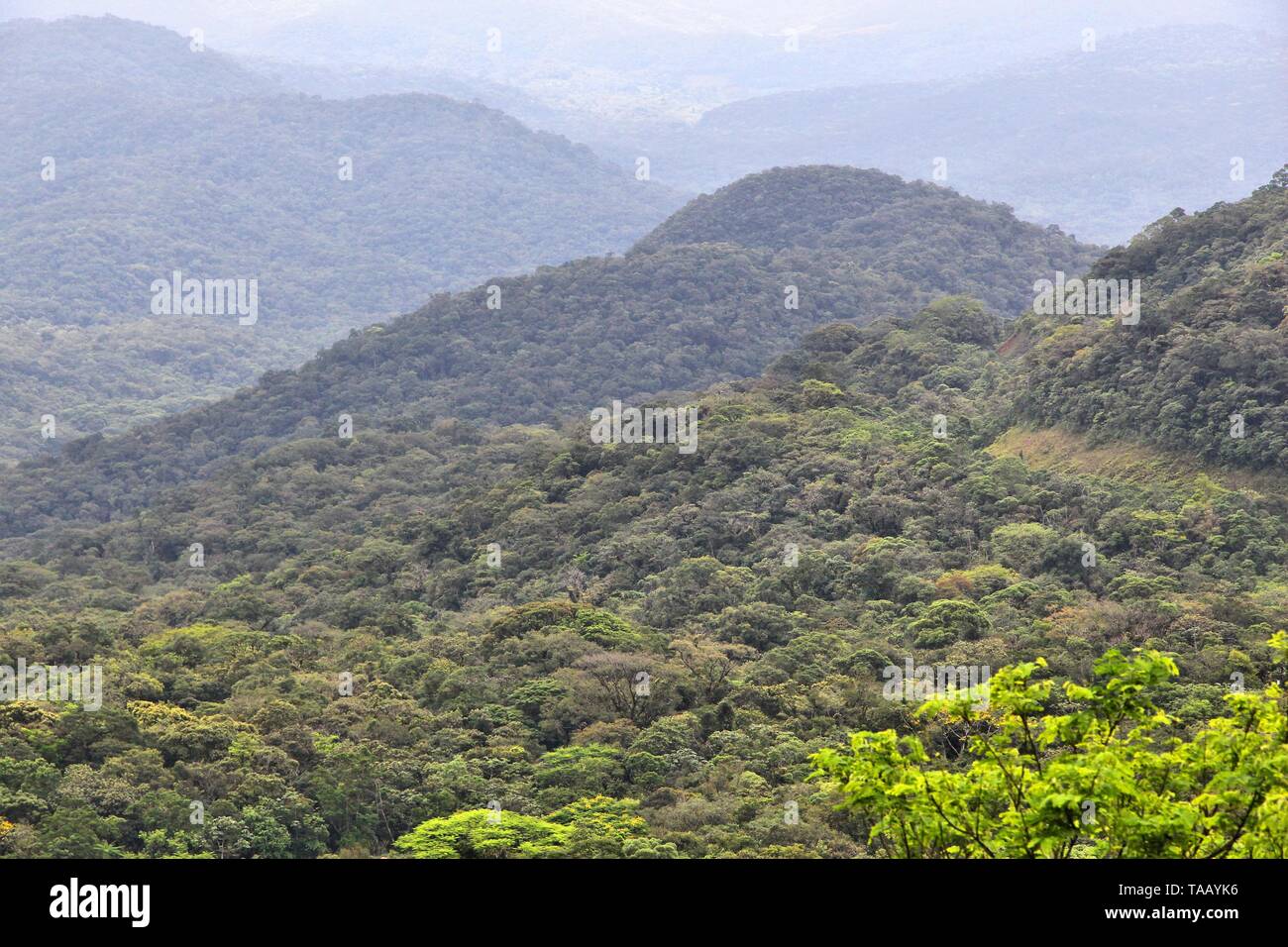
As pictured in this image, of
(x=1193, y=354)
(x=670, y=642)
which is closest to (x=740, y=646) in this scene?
(x=670, y=642)

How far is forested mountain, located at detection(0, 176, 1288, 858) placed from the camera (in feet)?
35.1

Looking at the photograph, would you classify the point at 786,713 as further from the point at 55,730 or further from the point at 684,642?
the point at 55,730

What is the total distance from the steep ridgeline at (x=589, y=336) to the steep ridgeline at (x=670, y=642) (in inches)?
1167

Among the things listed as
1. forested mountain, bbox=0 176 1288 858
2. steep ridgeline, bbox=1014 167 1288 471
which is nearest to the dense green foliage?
forested mountain, bbox=0 176 1288 858

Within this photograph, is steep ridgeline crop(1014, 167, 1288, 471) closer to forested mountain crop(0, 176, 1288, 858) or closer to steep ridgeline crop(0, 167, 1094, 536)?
forested mountain crop(0, 176, 1288, 858)

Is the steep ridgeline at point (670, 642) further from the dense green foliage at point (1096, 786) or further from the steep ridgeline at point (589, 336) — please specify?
the steep ridgeline at point (589, 336)

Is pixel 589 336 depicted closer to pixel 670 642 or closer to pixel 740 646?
pixel 670 642

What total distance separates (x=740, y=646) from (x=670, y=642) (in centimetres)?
144

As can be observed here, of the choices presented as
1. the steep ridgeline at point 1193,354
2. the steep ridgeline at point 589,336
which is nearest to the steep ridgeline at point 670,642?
the steep ridgeline at point 1193,354

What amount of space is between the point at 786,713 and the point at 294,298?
164 m

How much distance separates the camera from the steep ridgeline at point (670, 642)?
68.2 feet

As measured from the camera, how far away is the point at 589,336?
97.2 metres
